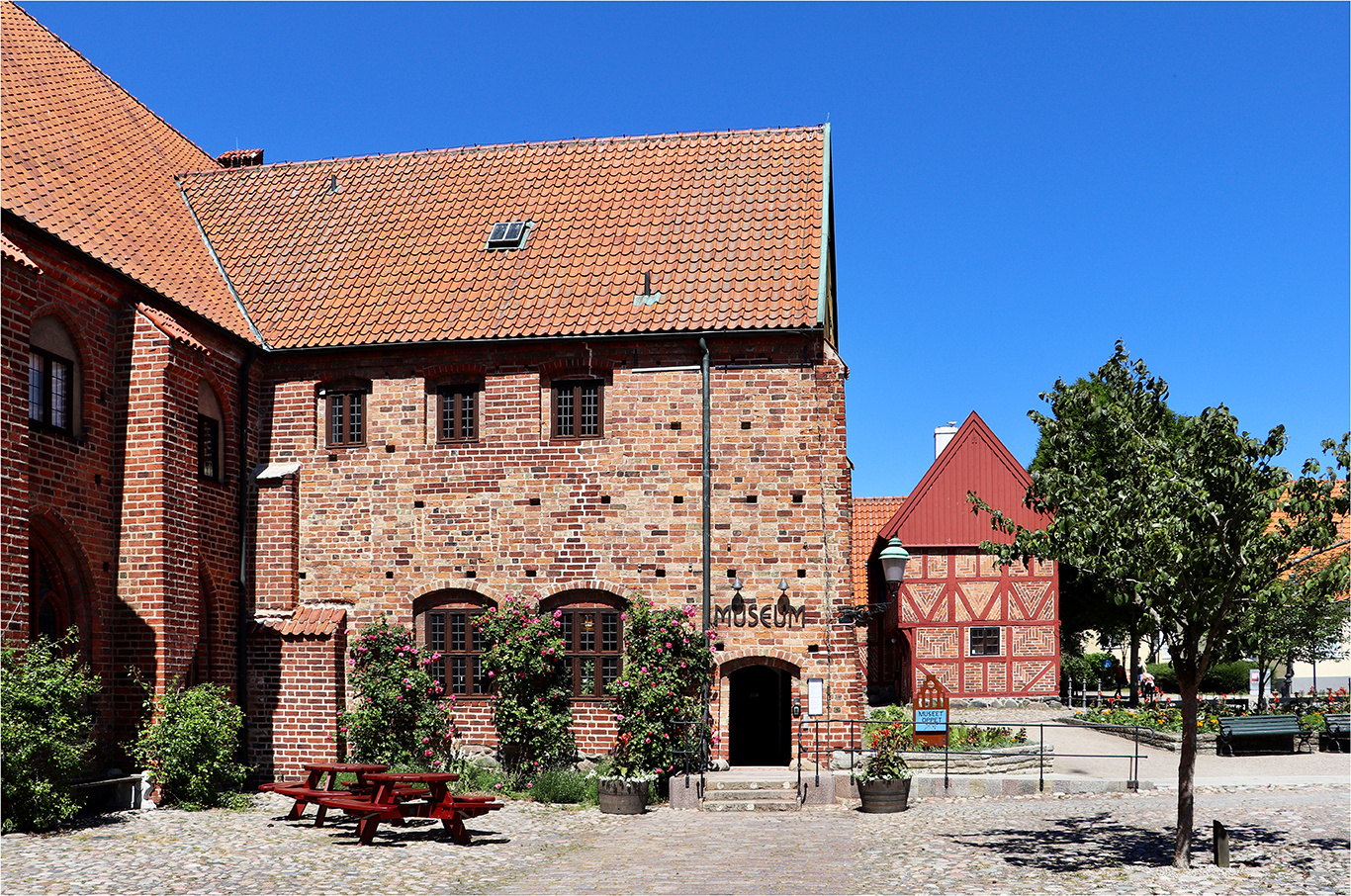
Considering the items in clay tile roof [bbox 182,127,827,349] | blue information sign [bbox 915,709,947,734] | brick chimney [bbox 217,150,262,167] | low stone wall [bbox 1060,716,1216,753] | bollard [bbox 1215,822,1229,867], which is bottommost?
low stone wall [bbox 1060,716,1216,753]

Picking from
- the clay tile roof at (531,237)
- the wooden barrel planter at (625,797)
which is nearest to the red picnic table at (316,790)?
the wooden barrel planter at (625,797)

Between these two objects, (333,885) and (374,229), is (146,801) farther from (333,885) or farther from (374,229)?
(374,229)

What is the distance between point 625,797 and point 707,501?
467cm

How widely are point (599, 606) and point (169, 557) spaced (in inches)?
245

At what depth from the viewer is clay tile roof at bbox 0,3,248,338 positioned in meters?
16.9

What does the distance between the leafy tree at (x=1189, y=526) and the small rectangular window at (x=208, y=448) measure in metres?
11.9

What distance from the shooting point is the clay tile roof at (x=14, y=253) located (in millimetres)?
14404

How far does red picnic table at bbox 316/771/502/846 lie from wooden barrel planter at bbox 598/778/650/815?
8.46 ft

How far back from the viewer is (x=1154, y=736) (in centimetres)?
2567

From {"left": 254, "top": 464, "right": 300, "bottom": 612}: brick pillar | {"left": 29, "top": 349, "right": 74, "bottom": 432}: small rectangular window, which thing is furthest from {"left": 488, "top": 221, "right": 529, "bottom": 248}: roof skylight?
{"left": 29, "top": 349, "right": 74, "bottom": 432}: small rectangular window

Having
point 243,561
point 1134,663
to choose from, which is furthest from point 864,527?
point 243,561

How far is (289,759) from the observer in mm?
18625

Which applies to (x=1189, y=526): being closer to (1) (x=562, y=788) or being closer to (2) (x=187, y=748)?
(1) (x=562, y=788)

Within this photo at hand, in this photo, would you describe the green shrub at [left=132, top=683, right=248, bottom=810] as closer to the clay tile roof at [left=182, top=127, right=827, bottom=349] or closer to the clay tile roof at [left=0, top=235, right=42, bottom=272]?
the clay tile roof at [left=0, top=235, right=42, bottom=272]
